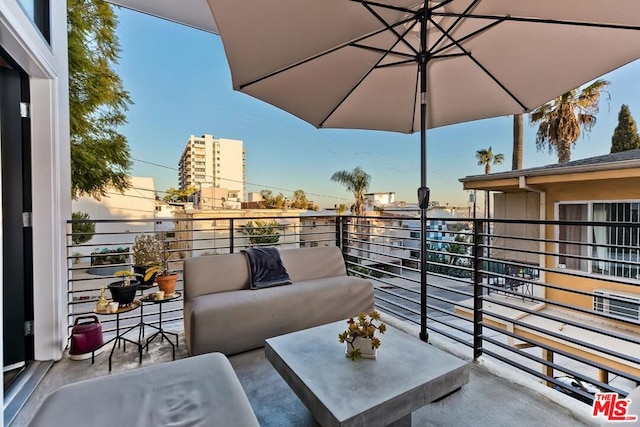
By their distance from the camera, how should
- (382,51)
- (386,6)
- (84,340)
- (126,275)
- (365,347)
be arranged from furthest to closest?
(126,275) → (84,340) → (382,51) → (386,6) → (365,347)

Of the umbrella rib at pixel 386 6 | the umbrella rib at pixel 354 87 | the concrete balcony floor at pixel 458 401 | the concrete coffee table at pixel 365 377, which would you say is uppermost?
the umbrella rib at pixel 386 6

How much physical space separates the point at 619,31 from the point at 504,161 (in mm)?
12828

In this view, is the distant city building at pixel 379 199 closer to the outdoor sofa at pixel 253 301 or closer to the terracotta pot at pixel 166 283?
the outdoor sofa at pixel 253 301

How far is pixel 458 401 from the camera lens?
179 centimetres

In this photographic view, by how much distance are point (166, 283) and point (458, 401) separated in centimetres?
227

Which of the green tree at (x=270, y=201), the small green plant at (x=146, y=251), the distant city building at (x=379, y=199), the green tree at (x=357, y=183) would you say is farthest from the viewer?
the distant city building at (x=379, y=199)

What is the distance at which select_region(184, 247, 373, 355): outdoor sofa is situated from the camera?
7.54 ft

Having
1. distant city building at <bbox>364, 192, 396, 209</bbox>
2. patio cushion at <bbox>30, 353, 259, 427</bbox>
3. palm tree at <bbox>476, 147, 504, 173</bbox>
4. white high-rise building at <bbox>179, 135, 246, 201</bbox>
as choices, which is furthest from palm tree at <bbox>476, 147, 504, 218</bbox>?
patio cushion at <bbox>30, 353, 259, 427</bbox>

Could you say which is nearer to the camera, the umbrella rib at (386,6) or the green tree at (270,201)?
the umbrella rib at (386,6)

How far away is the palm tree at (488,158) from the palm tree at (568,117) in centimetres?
369

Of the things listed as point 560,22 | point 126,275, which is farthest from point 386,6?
point 126,275

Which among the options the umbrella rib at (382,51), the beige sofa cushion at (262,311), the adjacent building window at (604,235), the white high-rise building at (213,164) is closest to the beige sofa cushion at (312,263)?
the beige sofa cushion at (262,311)

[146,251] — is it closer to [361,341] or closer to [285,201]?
[361,341]

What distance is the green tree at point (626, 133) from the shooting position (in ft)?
31.7
